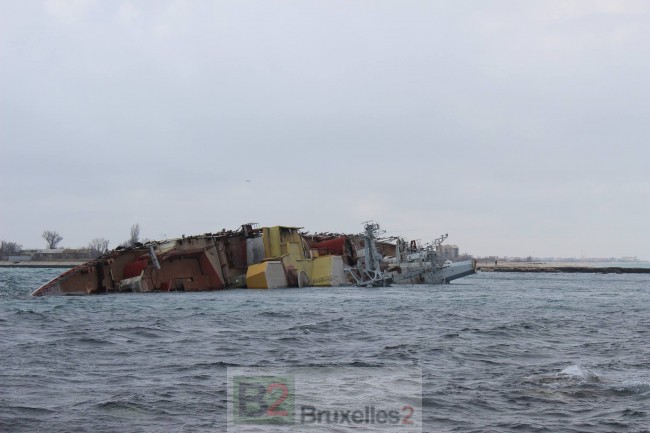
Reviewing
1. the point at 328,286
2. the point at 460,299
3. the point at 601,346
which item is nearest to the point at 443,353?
the point at 601,346

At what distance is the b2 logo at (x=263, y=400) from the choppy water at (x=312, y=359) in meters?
0.40

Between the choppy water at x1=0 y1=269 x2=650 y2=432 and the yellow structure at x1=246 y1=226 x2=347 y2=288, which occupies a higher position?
the yellow structure at x1=246 y1=226 x2=347 y2=288

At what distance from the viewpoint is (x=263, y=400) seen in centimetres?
1226

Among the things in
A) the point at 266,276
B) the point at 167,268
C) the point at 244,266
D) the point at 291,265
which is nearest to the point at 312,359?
the point at 266,276

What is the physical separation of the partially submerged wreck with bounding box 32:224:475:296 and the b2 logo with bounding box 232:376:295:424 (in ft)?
105

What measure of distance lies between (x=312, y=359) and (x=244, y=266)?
39045 mm

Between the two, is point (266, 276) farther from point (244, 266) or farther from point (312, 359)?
point (312, 359)

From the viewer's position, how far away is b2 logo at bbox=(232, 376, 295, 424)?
11.0m

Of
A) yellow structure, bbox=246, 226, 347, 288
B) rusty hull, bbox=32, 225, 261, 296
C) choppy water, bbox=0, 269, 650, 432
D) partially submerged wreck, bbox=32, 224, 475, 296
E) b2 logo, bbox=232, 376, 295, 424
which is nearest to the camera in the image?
b2 logo, bbox=232, 376, 295, 424

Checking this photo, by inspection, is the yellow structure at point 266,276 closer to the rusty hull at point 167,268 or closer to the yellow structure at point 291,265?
the yellow structure at point 291,265

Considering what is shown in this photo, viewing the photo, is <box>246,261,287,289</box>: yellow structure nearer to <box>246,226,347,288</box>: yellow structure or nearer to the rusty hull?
<box>246,226,347,288</box>: yellow structure

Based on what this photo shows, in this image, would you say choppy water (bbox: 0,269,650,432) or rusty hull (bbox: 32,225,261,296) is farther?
rusty hull (bbox: 32,225,261,296)

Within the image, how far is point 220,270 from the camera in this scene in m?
52.9

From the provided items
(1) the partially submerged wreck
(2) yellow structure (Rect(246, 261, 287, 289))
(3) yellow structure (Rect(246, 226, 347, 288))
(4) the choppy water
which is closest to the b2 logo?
(4) the choppy water
